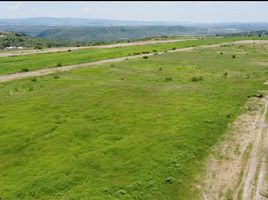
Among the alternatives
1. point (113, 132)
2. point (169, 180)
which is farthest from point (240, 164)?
point (113, 132)

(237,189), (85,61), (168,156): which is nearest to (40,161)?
(168,156)

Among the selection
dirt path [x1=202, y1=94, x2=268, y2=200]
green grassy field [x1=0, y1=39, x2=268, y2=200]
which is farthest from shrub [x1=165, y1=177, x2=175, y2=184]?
dirt path [x1=202, y1=94, x2=268, y2=200]

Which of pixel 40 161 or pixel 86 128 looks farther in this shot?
pixel 86 128

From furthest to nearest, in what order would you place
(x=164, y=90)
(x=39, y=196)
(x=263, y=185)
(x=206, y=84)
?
1. (x=206, y=84)
2. (x=164, y=90)
3. (x=263, y=185)
4. (x=39, y=196)

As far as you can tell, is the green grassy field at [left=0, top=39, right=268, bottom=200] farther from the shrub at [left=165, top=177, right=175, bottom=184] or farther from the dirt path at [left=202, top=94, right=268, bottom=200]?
the dirt path at [left=202, top=94, right=268, bottom=200]

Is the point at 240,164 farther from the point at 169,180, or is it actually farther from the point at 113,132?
the point at 113,132

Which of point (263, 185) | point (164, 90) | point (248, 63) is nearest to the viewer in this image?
point (263, 185)

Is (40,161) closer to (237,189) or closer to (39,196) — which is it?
(39,196)
